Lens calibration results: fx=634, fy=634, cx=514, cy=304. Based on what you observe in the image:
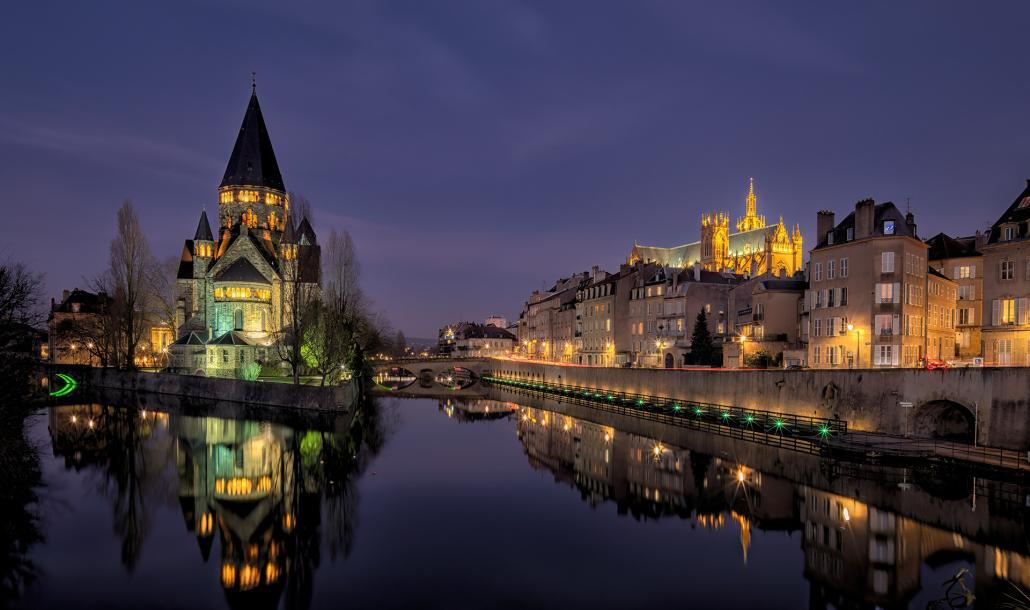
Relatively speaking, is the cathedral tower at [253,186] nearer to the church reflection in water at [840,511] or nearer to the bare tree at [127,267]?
the bare tree at [127,267]

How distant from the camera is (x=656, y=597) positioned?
17.0m

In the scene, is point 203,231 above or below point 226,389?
above

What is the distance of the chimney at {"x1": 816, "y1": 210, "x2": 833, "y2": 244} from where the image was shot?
46469 millimetres

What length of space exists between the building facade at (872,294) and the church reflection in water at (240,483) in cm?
3147

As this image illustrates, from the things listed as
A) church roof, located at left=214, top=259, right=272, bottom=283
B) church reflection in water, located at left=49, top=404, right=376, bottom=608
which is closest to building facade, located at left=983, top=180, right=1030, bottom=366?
church reflection in water, located at left=49, top=404, right=376, bottom=608

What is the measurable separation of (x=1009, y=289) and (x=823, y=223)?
1243 cm

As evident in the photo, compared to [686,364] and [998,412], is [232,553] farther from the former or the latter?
[686,364]

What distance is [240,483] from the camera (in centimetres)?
2755

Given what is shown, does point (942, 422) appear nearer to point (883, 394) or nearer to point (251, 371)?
point (883, 394)

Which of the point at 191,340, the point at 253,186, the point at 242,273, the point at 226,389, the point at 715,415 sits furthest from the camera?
the point at 253,186

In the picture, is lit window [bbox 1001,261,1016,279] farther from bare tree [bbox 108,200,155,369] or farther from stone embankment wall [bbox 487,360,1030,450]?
bare tree [bbox 108,200,155,369]

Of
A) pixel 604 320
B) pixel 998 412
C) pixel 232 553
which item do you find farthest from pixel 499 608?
pixel 604 320

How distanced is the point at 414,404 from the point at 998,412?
49.5 meters

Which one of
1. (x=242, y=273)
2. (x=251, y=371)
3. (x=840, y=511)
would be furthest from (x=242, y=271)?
(x=840, y=511)
